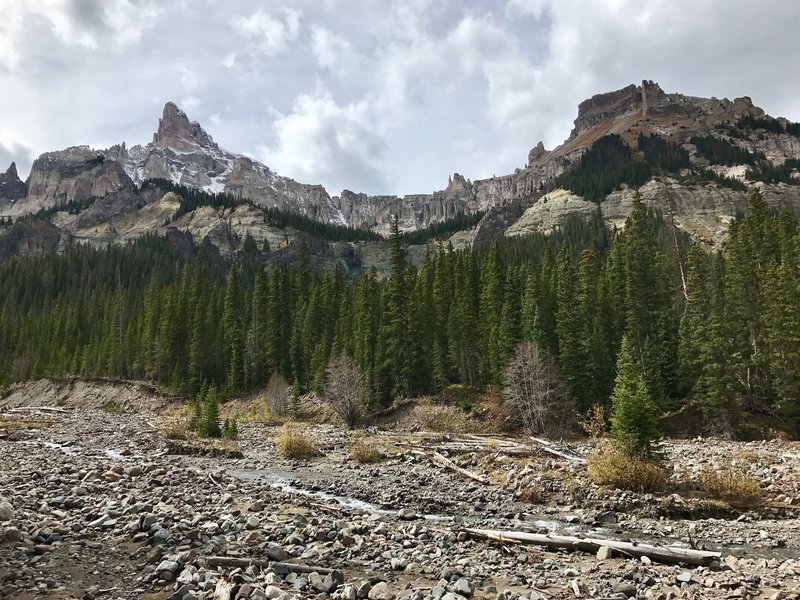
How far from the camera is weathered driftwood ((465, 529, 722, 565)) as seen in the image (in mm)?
10828

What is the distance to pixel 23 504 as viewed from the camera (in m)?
14.0

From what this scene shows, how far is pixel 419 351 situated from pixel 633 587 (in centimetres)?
5040

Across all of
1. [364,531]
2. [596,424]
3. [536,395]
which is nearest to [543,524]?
[364,531]

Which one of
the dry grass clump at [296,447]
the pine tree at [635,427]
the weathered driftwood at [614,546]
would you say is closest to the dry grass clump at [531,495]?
the pine tree at [635,427]

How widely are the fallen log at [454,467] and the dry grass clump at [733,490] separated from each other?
815 cm

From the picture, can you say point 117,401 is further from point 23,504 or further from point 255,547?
point 255,547

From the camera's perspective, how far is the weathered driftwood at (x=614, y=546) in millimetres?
10828

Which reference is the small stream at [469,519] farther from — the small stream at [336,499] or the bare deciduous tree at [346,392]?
the bare deciduous tree at [346,392]

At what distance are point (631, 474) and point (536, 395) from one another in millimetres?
23481

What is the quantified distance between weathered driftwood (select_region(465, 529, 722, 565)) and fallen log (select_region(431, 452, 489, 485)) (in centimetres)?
939

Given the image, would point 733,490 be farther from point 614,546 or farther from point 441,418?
point 441,418

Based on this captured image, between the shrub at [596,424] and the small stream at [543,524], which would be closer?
the small stream at [543,524]

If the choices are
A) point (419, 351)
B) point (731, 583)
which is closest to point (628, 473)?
point (731, 583)

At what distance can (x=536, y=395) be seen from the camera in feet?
138
